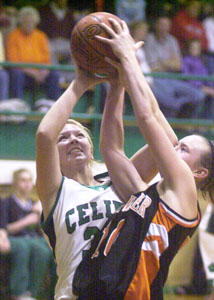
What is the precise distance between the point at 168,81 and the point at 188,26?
5.27ft

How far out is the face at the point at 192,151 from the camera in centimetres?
321

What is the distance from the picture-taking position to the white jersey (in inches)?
126

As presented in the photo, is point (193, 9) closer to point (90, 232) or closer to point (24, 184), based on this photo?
point (24, 184)

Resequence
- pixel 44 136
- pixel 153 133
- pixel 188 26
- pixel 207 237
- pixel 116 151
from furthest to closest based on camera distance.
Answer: pixel 188 26 < pixel 207 237 < pixel 116 151 < pixel 44 136 < pixel 153 133

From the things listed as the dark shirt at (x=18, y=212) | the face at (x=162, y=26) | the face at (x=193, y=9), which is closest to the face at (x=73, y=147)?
the dark shirt at (x=18, y=212)

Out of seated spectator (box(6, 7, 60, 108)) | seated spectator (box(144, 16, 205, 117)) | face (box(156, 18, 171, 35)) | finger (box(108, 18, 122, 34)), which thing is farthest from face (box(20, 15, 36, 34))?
finger (box(108, 18, 122, 34))

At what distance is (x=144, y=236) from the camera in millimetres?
3023

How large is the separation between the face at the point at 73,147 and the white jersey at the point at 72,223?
0.76 feet

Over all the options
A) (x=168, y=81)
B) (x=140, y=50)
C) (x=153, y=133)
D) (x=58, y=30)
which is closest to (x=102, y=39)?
(x=153, y=133)

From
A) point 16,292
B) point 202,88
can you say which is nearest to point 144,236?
point 16,292

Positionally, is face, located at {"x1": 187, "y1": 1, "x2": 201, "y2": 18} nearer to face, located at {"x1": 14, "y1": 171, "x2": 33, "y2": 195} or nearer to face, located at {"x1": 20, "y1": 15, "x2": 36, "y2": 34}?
face, located at {"x1": 20, "y1": 15, "x2": 36, "y2": 34}

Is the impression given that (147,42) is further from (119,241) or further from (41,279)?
(119,241)

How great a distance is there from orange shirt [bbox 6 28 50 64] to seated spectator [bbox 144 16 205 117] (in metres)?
1.48

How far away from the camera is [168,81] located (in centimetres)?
850
